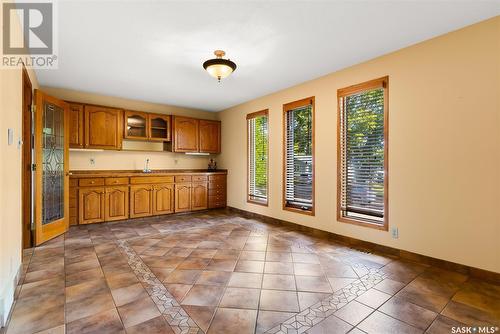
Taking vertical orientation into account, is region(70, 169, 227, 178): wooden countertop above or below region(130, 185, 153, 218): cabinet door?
above

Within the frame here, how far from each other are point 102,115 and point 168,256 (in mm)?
3352

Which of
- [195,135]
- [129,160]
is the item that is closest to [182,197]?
[129,160]

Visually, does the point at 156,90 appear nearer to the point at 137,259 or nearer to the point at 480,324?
the point at 137,259

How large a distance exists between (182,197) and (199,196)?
41 cm

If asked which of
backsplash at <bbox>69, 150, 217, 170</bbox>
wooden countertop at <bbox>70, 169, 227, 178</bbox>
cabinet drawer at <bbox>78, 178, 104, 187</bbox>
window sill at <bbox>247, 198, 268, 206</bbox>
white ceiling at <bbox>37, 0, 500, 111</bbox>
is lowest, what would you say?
window sill at <bbox>247, 198, 268, 206</bbox>

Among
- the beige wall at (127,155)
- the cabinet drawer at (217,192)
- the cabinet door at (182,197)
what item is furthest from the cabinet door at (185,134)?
the cabinet drawer at (217,192)

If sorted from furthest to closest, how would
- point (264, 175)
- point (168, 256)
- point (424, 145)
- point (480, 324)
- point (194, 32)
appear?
point (264, 175), point (168, 256), point (424, 145), point (194, 32), point (480, 324)

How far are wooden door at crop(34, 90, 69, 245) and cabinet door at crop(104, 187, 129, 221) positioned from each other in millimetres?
623

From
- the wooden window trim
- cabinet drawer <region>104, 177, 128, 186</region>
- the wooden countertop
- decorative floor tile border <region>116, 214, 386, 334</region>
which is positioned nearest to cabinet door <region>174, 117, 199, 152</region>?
the wooden countertop

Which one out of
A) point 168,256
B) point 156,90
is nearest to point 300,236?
point 168,256

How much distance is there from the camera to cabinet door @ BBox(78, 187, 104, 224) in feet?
14.5

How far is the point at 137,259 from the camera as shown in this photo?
2959mm

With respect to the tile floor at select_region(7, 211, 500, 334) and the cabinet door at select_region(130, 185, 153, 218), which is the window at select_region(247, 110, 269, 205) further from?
the cabinet door at select_region(130, 185, 153, 218)

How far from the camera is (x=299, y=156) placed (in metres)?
4.42
